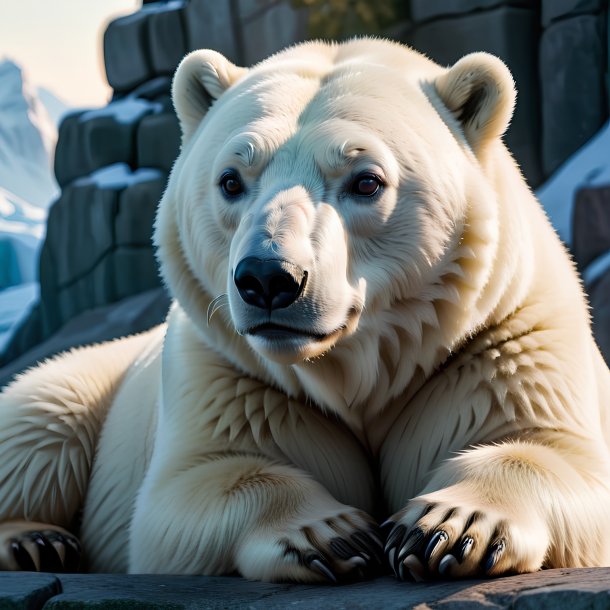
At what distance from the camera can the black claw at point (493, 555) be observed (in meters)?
1.88

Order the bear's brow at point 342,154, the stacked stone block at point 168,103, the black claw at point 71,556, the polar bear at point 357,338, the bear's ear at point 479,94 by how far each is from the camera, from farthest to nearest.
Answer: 1. the stacked stone block at point 168,103
2. the black claw at point 71,556
3. the bear's ear at point 479,94
4. the bear's brow at point 342,154
5. the polar bear at point 357,338

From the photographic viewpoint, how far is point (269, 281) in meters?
2.00

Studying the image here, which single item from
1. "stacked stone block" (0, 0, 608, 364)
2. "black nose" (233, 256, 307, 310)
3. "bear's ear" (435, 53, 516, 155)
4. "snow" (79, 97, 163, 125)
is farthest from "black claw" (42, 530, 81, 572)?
"snow" (79, 97, 163, 125)

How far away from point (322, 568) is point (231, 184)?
36.9 inches

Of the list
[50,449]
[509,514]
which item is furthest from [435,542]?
[50,449]

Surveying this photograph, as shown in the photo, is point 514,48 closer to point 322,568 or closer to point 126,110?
A: point 126,110

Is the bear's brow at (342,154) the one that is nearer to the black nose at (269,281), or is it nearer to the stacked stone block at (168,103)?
the black nose at (269,281)

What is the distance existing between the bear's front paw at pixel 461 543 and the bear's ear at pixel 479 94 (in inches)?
40.5

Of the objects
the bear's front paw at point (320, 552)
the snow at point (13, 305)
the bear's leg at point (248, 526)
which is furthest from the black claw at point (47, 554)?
the snow at point (13, 305)

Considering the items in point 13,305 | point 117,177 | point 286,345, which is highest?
point 286,345

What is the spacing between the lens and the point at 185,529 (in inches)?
91.3

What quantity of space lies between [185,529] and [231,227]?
2.35 feet

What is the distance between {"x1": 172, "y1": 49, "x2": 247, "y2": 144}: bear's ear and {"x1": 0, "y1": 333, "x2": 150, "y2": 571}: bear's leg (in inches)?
38.6

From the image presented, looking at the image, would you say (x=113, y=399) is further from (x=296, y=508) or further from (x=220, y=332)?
(x=296, y=508)
